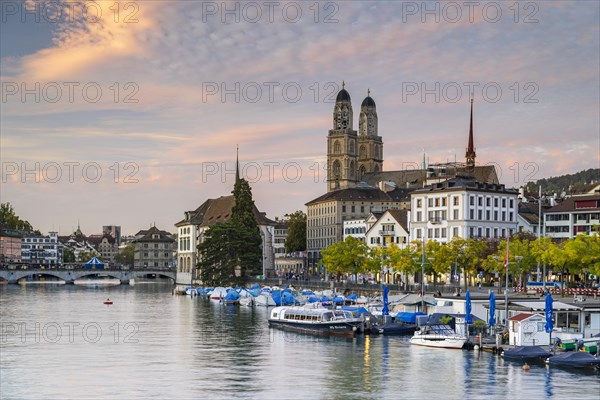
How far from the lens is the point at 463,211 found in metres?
127

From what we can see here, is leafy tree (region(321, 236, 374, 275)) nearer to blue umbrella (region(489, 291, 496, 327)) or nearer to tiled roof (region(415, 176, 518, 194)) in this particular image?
tiled roof (region(415, 176, 518, 194))

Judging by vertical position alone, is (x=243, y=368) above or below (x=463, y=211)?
below

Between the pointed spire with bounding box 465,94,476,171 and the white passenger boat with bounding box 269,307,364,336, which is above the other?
the pointed spire with bounding box 465,94,476,171

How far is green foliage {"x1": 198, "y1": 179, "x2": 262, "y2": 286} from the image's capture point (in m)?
154

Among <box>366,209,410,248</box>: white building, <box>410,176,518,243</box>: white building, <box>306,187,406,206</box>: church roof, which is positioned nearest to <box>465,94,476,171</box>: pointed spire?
<box>306,187,406,206</box>: church roof

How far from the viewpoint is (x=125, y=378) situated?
178ft

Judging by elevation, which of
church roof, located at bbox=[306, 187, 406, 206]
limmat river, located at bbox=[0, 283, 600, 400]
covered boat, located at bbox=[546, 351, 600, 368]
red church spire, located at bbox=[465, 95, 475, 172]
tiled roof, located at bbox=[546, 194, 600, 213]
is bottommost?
limmat river, located at bbox=[0, 283, 600, 400]

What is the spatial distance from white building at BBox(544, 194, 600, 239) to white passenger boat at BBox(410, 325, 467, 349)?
68.0 metres

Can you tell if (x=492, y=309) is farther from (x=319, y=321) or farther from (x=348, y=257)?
(x=348, y=257)

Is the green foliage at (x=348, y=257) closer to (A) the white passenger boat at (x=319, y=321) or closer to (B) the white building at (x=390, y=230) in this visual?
(B) the white building at (x=390, y=230)

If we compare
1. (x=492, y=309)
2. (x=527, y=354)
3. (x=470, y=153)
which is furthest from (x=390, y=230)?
(x=527, y=354)

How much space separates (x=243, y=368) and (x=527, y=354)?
16527mm

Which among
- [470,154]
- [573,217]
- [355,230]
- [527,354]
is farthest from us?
[355,230]

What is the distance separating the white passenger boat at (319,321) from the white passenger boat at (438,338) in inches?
271
